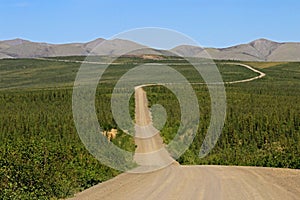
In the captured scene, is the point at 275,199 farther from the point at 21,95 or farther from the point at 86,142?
the point at 21,95

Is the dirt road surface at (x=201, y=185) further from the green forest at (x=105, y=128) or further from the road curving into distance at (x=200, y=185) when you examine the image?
the green forest at (x=105, y=128)

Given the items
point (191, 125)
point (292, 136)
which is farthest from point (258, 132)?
point (191, 125)

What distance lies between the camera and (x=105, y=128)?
222 ft

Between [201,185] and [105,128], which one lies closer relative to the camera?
[201,185]

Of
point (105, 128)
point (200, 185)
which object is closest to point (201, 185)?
point (200, 185)

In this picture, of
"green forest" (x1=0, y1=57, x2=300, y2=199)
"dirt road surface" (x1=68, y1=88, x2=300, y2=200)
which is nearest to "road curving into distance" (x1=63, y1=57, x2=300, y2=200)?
"dirt road surface" (x1=68, y1=88, x2=300, y2=200)

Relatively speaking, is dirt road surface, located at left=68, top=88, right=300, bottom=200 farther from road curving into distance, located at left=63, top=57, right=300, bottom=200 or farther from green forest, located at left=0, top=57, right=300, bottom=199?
green forest, located at left=0, top=57, right=300, bottom=199

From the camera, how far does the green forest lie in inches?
813

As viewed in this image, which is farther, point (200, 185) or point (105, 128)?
point (105, 128)

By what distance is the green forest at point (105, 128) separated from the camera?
20641mm

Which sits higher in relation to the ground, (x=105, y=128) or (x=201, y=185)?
(x=201, y=185)

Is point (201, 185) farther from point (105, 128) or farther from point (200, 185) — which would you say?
point (105, 128)

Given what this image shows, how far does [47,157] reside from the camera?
70.7 ft

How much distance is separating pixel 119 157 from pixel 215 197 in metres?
13.5
